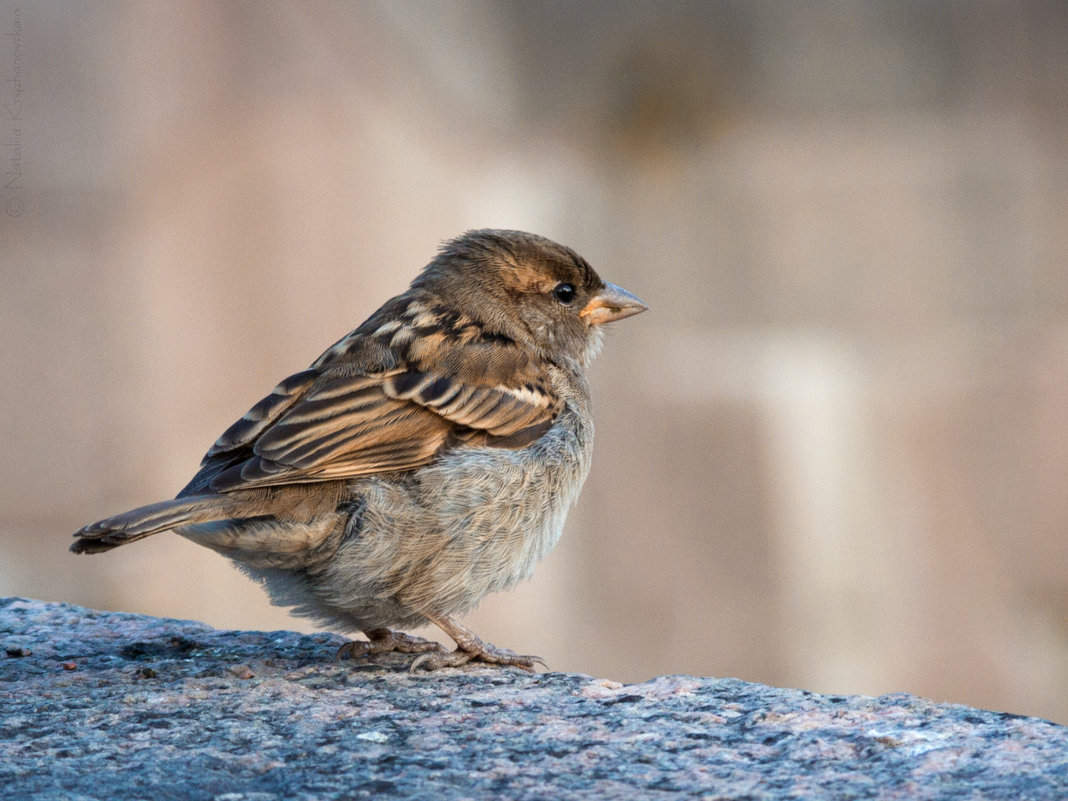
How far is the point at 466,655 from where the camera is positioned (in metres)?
3.31

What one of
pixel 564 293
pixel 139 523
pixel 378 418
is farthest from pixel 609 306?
pixel 139 523

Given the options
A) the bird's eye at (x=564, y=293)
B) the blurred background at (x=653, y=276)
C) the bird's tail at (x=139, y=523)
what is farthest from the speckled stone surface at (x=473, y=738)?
the blurred background at (x=653, y=276)

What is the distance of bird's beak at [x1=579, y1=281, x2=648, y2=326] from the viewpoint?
429cm

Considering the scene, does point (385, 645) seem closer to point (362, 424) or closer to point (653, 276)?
point (362, 424)

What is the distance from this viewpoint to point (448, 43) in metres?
6.04

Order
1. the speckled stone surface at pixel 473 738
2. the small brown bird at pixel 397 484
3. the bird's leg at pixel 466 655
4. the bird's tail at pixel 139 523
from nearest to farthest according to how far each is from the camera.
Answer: the speckled stone surface at pixel 473 738
the bird's tail at pixel 139 523
the small brown bird at pixel 397 484
the bird's leg at pixel 466 655

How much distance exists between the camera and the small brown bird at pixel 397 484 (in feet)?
→ 10.0

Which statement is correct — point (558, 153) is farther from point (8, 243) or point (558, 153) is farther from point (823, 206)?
point (8, 243)

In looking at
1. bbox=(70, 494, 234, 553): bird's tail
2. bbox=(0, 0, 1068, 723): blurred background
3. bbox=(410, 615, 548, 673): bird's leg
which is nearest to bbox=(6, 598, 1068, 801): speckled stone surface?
bbox=(410, 615, 548, 673): bird's leg

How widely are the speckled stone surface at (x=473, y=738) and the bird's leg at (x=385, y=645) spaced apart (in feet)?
0.62

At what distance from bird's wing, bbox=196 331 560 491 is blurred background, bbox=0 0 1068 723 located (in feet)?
8.36

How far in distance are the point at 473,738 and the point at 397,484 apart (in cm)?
99

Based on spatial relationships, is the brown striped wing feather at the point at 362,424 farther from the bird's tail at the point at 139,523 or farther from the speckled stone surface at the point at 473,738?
the speckled stone surface at the point at 473,738

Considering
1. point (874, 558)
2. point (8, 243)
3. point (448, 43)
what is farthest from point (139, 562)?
point (874, 558)
